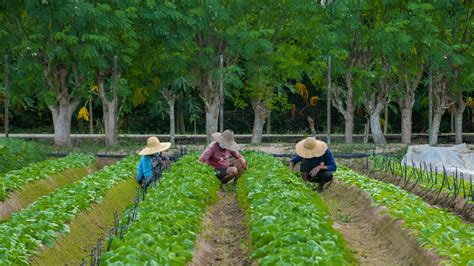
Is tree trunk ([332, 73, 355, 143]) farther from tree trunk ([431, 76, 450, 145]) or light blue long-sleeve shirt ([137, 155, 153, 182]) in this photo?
light blue long-sleeve shirt ([137, 155, 153, 182])

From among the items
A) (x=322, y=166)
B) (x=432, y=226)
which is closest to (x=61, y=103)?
(x=322, y=166)

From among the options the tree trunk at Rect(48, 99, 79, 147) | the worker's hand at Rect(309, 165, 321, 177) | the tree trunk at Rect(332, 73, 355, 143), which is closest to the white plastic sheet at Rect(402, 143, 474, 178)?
the worker's hand at Rect(309, 165, 321, 177)

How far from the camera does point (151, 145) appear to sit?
14906mm

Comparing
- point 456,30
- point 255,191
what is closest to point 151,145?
point 255,191

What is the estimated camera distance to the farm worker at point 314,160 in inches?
611

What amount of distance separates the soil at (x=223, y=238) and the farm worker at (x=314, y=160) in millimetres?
1758

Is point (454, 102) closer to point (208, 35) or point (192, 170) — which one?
point (208, 35)

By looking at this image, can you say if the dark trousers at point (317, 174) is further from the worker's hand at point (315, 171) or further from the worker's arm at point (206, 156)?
the worker's arm at point (206, 156)

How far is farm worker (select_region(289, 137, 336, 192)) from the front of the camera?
15523mm

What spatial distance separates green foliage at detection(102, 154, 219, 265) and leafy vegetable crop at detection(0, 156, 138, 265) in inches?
39.5

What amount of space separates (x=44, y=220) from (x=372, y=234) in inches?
204

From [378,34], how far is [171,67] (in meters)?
8.61

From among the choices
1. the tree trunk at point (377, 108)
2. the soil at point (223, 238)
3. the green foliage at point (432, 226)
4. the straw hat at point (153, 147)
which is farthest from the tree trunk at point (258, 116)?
the green foliage at point (432, 226)

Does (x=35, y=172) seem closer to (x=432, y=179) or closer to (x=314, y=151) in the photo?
(x=314, y=151)
